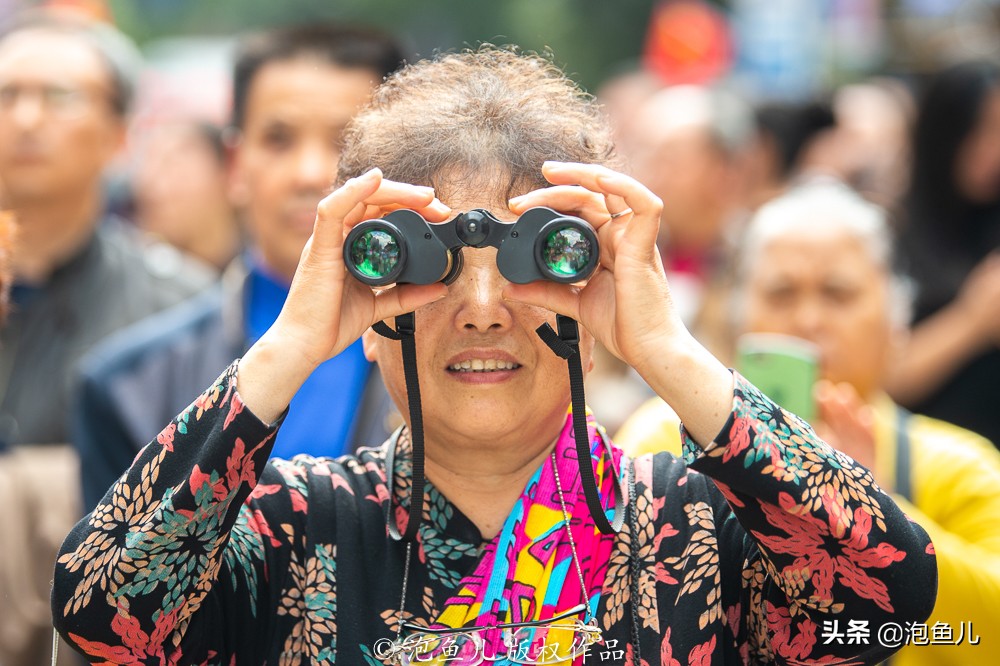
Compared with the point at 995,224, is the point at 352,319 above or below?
below

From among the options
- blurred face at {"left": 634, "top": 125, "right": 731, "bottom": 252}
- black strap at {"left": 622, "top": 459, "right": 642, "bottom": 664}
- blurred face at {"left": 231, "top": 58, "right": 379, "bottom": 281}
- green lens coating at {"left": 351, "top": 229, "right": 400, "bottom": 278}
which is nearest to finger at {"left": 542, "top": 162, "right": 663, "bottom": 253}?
green lens coating at {"left": 351, "top": 229, "right": 400, "bottom": 278}

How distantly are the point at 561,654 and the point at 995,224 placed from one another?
408cm

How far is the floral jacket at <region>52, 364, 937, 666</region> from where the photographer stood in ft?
7.11

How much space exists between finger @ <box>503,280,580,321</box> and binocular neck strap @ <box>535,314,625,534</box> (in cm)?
4

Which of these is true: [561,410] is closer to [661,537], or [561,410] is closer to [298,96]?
[661,537]

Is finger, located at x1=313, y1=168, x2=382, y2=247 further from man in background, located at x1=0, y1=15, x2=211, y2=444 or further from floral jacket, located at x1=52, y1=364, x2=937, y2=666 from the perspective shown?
man in background, located at x1=0, y1=15, x2=211, y2=444

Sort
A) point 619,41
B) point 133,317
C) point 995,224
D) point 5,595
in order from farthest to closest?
point 619,41 → point 995,224 → point 133,317 → point 5,595

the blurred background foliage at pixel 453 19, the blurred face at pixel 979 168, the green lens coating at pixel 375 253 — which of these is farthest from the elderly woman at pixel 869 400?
the blurred background foliage at pixel 453 19

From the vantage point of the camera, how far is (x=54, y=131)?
5.30 metres

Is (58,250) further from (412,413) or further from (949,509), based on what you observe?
(949,509)

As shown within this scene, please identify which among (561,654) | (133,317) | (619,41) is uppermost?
(619,41)

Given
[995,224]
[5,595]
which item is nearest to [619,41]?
[995,224]

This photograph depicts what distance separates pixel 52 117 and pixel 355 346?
2.15 metres

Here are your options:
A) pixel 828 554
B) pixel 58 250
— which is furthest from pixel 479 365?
pixel 58 250
